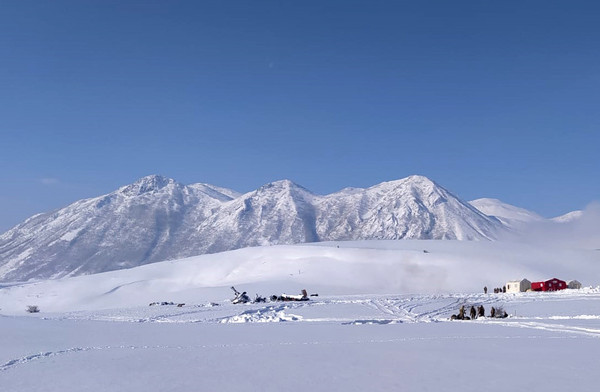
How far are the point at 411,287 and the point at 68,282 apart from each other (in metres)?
44.1

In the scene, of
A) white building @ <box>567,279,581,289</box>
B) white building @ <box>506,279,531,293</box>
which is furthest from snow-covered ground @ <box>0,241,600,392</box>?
white building @ <box>567,279,581,289</box>

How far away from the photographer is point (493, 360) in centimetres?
1377

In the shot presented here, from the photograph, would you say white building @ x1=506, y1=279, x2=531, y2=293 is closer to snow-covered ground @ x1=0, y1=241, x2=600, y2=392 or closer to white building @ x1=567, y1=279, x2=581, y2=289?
white building @ x1=567, y1=279, x2=581, y2=289

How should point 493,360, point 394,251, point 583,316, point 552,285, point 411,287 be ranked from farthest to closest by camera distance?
1. point 394,251
2. point 411,287
3. point 552,285
4. point 583,316
5. point 493,360

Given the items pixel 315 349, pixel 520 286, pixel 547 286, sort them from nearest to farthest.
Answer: pixel 315 349 → pixel 547 286 → pixel 520 286

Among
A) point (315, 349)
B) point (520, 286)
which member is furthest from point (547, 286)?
point (315, 349)

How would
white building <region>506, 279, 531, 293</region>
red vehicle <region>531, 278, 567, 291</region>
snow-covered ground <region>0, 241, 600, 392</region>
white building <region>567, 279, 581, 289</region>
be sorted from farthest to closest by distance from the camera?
white building <region>567, 279, 581, 289</region> → white building <region>506, 279, 531, 293</region> → red vehicle <region>531, 278, 567, 291</region> → snow-covered ground <region>0, 241, 600, 392</region>

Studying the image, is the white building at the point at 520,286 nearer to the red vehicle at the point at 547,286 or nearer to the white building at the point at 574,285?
the red vehicle at the point at 547,286

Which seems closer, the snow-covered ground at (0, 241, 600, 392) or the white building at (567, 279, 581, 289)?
the snow-covered ground at (0, 241, 600, 392)

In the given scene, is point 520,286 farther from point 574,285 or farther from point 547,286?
point 574,285

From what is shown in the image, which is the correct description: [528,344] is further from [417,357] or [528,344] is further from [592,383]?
[592,383]

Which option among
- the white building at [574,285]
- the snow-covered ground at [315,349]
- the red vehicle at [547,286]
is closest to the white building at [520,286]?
the red vehicle at [547,286]

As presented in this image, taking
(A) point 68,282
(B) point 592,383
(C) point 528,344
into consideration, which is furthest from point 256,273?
(B) point 592,383

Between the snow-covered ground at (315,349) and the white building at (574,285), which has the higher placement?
the white building at (574,285)
